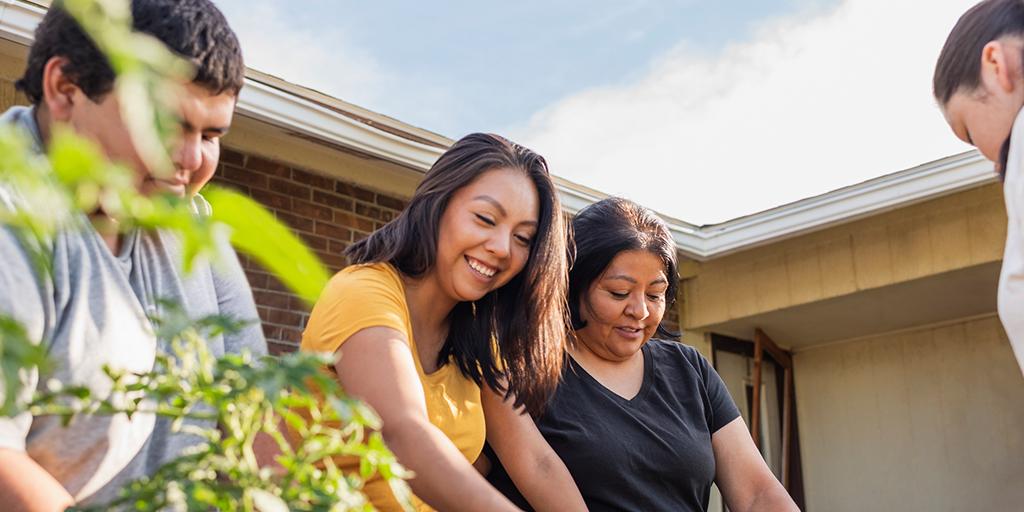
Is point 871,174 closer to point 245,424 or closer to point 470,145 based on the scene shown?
point 470,145

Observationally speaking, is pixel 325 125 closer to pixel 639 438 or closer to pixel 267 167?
pixel 267 167

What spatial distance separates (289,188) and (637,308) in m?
2.85

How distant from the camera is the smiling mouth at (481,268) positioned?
2061mm

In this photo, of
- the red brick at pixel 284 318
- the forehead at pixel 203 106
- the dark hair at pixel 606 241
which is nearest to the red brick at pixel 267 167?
the red brick at pixel 284 318

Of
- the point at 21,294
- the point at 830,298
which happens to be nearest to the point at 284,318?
the point at 830,298

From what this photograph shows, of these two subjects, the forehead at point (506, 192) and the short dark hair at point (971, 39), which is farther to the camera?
the forehead at point (506, 192)

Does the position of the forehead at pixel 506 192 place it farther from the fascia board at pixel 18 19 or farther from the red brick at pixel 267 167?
the red brick at pixel 267 167

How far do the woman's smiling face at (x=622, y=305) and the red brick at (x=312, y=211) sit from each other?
2.73 metres

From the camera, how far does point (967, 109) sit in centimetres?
198

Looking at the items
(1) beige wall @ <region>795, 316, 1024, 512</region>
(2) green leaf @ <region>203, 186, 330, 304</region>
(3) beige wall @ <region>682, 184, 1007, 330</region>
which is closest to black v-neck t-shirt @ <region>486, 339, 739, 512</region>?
(2) green leaf @ <region>203, 186, 330, 304</region>

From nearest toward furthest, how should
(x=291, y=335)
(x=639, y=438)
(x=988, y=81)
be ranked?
1. (x=988, y=81)
2. (x=639, y=438)
3. (x=291, y=335)

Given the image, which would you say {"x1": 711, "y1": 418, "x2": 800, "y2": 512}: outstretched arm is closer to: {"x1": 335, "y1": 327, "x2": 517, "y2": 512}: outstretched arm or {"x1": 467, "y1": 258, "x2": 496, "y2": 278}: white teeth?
{"x1": 467, "y1": 258, "x2": 496, "y2": 278}: white teeth

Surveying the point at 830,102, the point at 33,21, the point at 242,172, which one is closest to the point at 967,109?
the point at 33,21

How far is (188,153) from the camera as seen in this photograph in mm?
1221
